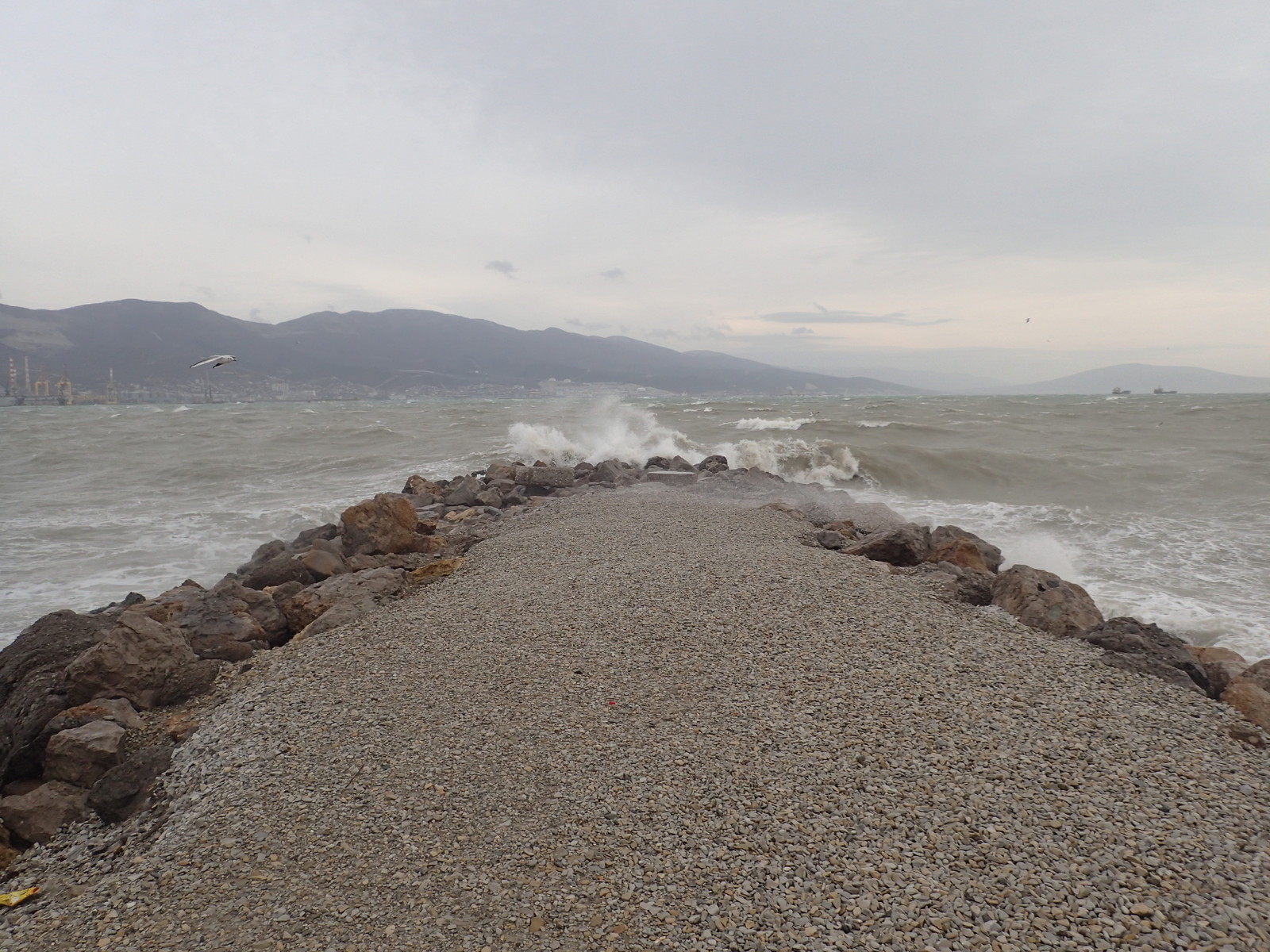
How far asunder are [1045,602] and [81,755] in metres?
6.58

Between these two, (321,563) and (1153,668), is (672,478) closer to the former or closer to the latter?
(321,563)

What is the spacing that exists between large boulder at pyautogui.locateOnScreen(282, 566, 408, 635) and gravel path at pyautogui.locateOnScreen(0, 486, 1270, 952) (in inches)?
24.3

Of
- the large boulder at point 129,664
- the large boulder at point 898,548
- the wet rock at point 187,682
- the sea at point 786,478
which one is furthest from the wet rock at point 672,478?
the large boulder at point 129,664

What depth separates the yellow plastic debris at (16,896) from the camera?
9.82 ft

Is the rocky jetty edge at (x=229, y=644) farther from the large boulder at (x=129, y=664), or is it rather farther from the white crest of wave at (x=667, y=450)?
the white crest of wave at (x=667, y=450)

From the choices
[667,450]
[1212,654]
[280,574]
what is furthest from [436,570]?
[667,450]

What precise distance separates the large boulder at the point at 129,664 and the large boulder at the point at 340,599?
1026 mm

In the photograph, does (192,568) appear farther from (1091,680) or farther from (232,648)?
(1091,680)

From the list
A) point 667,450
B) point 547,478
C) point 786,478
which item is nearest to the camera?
point 547,478

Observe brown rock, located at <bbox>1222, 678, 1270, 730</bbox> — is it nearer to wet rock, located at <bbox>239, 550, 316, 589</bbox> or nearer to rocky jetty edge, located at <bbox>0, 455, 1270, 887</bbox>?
rocky jetty edge, located at <bbox>0, 455, 1270, 887</bbox>

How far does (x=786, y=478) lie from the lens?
16.5 m

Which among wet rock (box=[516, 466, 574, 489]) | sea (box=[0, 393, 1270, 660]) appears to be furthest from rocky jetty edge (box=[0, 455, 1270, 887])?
wet rock (box=[516, 466, 574, 489])

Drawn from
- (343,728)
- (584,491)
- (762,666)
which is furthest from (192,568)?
(762,666)

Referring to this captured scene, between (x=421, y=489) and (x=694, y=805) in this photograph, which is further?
(x=421, y=489)
